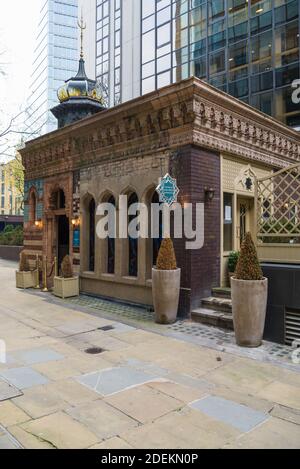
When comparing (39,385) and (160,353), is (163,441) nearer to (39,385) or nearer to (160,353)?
(39,385)

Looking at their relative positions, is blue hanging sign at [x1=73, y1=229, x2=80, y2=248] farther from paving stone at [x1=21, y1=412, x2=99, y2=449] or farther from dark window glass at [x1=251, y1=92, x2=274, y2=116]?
dark window glass at [x1=251, y1=92, x2=274, y2=116]

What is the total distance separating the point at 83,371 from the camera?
18.9 ft

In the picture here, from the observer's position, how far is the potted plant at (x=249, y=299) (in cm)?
691

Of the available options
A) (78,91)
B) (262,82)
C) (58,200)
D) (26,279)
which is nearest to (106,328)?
(26,279)

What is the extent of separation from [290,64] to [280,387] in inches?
898

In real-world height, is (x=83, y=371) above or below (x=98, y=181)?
below

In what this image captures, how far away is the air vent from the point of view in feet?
23.1

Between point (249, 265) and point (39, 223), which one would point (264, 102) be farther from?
point (249, 265)

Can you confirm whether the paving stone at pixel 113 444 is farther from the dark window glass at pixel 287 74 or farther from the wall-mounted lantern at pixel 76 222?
the dark window glass at pixel 287 74

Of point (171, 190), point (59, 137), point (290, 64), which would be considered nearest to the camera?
point (171, 190)

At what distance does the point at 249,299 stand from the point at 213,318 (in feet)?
6.03

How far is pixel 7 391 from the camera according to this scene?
4.91m

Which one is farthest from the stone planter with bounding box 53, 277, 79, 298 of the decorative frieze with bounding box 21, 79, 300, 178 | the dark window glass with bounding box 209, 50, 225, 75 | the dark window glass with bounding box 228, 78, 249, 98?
the dark window glass with bounding box 209, 50, 225, 75

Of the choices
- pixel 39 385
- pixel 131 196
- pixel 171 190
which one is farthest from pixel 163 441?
pixel 131 196
